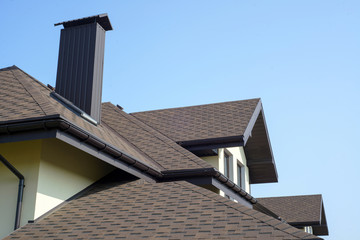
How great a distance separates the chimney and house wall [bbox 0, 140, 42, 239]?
295cm

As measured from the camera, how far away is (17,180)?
9188mm

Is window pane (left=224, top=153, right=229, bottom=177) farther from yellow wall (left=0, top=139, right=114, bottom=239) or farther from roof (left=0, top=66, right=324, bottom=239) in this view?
yellow wall (left=0, top=139, right=114, bottom=239)

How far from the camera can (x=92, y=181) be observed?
10992 mm

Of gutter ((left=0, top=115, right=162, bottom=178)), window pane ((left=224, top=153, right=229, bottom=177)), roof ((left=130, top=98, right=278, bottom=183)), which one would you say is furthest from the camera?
window pane ((left=224, top=153, right=229, bottom=177))

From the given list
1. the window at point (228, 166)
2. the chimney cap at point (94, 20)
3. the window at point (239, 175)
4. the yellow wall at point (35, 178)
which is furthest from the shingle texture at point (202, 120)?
the yellow wall at point (35, 178)

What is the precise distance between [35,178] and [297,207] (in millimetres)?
19348

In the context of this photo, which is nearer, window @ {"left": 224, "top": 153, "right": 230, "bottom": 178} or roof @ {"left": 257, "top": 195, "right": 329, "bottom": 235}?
window @ {"left": 224, "top": 153, "right": 230, "bottom": 178}

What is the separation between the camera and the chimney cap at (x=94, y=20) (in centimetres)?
1300

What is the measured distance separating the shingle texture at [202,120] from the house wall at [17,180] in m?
5.94

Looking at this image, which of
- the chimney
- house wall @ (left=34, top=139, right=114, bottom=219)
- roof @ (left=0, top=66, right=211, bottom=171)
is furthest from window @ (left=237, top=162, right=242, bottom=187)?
house wall @ (left=34, top=139, right=114, bottom=219)

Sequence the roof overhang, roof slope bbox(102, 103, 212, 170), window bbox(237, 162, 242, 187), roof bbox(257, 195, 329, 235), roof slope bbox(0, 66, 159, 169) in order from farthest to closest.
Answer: roof bbox(257, 195, 329, 235) → window bbox(237, 162, 242, 187) → the roof overhang → roof slope bbox(102, 103, 212, 170) → roof slope bbox(0, 66, 159, 169)

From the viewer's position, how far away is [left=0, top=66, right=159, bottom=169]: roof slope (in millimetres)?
9078

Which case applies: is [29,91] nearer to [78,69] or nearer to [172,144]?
[78,69]

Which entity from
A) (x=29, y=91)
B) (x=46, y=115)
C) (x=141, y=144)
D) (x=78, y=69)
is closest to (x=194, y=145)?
(x=141, y=144)
